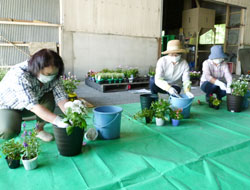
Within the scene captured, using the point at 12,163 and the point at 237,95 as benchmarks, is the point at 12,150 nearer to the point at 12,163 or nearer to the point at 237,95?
the point at 12,163

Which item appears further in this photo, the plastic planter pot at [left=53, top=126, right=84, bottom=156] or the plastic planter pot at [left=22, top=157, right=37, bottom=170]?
the plastic planter pot at [left=53, top=126, right=84, bottom=156]

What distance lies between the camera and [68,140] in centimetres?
158

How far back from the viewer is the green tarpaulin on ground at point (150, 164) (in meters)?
1.33

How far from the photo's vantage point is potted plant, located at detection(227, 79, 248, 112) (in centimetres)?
287

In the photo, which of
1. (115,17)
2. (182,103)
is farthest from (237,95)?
(115,17)

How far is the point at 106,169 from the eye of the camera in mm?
1483

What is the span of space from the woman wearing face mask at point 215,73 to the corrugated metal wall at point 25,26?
407 centimetres

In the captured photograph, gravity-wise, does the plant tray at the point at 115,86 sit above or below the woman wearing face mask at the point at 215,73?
below

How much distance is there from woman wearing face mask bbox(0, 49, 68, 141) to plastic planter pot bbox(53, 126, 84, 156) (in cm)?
6

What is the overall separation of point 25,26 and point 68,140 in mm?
4747

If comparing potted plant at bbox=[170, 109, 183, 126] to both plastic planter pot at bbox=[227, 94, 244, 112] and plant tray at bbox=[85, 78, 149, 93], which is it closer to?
plastic planter pot at bbox=[227, 94, 244, 112]

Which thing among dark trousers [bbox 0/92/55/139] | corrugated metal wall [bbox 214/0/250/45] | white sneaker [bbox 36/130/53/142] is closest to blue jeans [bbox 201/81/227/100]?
white sneaker [bbox 36/130/53/142]

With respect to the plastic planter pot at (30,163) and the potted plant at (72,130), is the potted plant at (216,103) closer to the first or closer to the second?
the potted plant at (72,130)

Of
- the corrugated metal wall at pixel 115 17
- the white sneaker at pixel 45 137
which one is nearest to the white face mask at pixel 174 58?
the white sneaker at pixel 45 137
